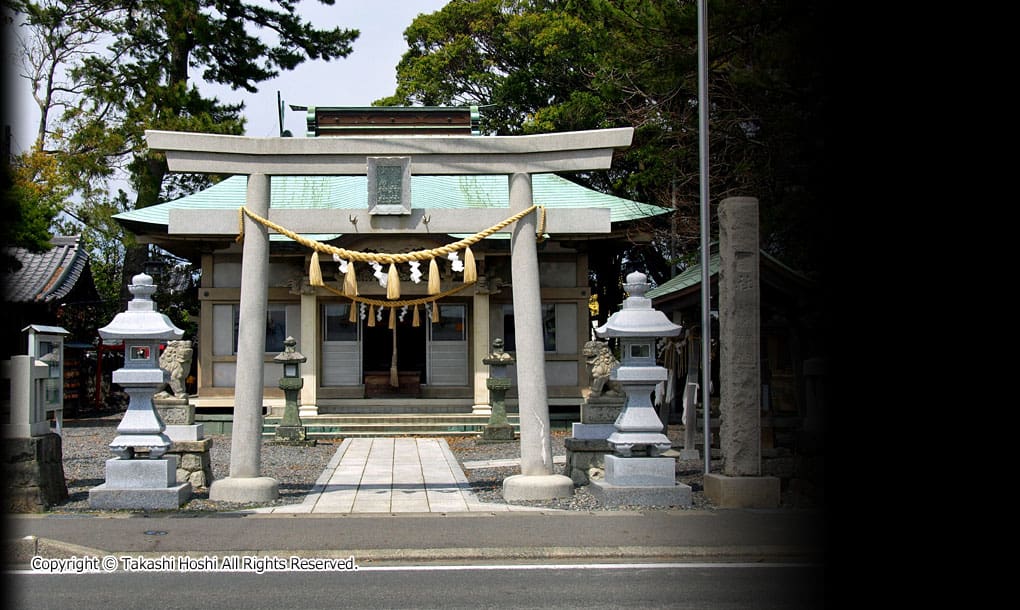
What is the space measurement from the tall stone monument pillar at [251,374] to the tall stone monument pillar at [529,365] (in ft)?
9.44

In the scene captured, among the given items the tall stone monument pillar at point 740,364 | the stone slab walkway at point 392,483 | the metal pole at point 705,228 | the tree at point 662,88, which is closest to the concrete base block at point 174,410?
the stone slab walkway at point 392,483

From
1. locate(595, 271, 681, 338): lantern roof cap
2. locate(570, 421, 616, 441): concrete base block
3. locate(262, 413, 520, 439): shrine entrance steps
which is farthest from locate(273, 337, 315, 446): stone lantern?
locate(595, 271, 681, 338): lantern roof cap

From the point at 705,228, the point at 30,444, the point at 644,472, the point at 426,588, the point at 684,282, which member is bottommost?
the point at 426,588

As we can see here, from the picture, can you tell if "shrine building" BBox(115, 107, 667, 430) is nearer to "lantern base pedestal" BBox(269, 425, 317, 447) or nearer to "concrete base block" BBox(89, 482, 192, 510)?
"lantern base pedestal" BBox(269, 425, 317, 447)

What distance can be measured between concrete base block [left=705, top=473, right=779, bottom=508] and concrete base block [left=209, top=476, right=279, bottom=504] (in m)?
5.05

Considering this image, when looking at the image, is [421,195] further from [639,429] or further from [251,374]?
[639,429]

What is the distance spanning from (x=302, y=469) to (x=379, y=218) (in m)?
5.62

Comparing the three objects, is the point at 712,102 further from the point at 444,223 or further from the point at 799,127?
the point at 444,223

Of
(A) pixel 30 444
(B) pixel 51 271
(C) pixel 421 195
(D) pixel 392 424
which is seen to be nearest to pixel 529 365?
(A) pixel 30 444

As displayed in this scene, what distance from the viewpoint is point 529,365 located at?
10375 mm

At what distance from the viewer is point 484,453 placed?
16.6 m

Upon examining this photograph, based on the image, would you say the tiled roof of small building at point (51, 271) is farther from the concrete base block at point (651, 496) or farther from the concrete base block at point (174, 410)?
the concrete base block at point (651, 496)

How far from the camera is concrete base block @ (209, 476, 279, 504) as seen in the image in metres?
9.91

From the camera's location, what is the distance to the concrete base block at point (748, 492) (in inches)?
370
